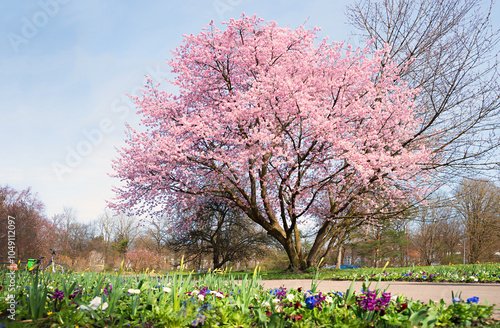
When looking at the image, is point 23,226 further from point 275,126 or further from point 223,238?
point 275,126

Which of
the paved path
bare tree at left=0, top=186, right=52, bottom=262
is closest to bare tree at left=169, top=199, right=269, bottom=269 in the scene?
bare tree at left=0, top=186, right=52, bottom=262

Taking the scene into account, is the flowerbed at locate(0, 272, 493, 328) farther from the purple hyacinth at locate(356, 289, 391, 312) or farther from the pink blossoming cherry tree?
the pink blossoming cherry tree

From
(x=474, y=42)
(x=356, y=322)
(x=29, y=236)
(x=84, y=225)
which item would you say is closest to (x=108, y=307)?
(x=356, y=322)

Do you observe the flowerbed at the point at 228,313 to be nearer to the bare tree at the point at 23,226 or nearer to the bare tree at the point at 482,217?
the bare tree at the point at 23,226

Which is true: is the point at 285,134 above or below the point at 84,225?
above

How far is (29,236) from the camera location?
16.6 m

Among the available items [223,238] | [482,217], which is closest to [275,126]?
[223,238]

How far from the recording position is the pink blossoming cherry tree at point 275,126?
9789mm

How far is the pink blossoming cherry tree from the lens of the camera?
32.1ft

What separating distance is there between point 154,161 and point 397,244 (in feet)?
81.7

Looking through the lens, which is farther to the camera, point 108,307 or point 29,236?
point 29,236

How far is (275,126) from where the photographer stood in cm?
1004

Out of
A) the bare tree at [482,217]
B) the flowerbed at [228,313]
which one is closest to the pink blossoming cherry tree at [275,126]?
the flowerbed at [228,313]

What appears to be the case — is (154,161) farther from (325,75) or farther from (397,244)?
(397,244)
